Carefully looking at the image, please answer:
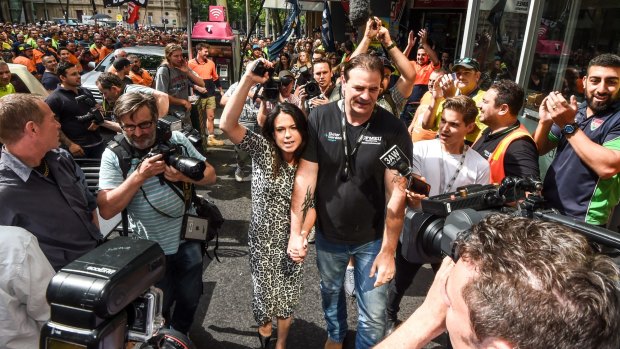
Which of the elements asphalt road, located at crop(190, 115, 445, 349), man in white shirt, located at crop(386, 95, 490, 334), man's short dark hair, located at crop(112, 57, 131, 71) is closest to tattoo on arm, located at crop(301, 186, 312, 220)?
man in white shirt, located at crop(386, 95, 490, 334)

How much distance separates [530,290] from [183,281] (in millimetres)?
2186

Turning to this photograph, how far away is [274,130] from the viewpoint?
2342 millimetres

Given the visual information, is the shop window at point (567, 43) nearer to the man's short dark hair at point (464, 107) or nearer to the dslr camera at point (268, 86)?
the man's short dark hair at point (464, 107)

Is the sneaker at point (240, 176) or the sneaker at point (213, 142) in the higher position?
the sneaker at point (213, 142)

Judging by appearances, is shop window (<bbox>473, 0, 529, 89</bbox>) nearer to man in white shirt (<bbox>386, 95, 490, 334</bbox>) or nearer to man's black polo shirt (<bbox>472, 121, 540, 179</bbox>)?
man's black polo shirt (<bbox>472, 121, 540, 179</bbox>)

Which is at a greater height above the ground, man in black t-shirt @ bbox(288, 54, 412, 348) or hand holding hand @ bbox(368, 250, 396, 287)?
man in black t-shirt @ bbox(288, 54, 412, 348)

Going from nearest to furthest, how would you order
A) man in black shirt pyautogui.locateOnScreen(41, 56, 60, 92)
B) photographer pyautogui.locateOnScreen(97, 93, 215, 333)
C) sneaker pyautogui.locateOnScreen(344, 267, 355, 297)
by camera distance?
1. photographer pyautogui.locateOnScreen(97, 93, 215, 333)
2. sneaker pyautogui.locateOnScreen(344, 267, 355, 297)
3. man in black shirt pyautogui.locateOnScreen(41, 56, 60, 92)

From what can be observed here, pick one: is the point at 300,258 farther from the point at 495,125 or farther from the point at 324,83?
the point at 324,83

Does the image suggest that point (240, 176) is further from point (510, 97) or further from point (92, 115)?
point (510, 97)

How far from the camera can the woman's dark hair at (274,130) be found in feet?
7.58

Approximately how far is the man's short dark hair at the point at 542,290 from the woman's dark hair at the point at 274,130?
1.54 metres

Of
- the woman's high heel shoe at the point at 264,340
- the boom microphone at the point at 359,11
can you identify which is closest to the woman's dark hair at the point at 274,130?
the woman's high heel shoe at the point at 264,340

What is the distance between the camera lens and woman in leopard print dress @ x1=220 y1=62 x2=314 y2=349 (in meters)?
2.30

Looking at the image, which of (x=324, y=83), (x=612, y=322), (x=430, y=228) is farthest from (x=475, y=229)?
(x=324, y=83)
